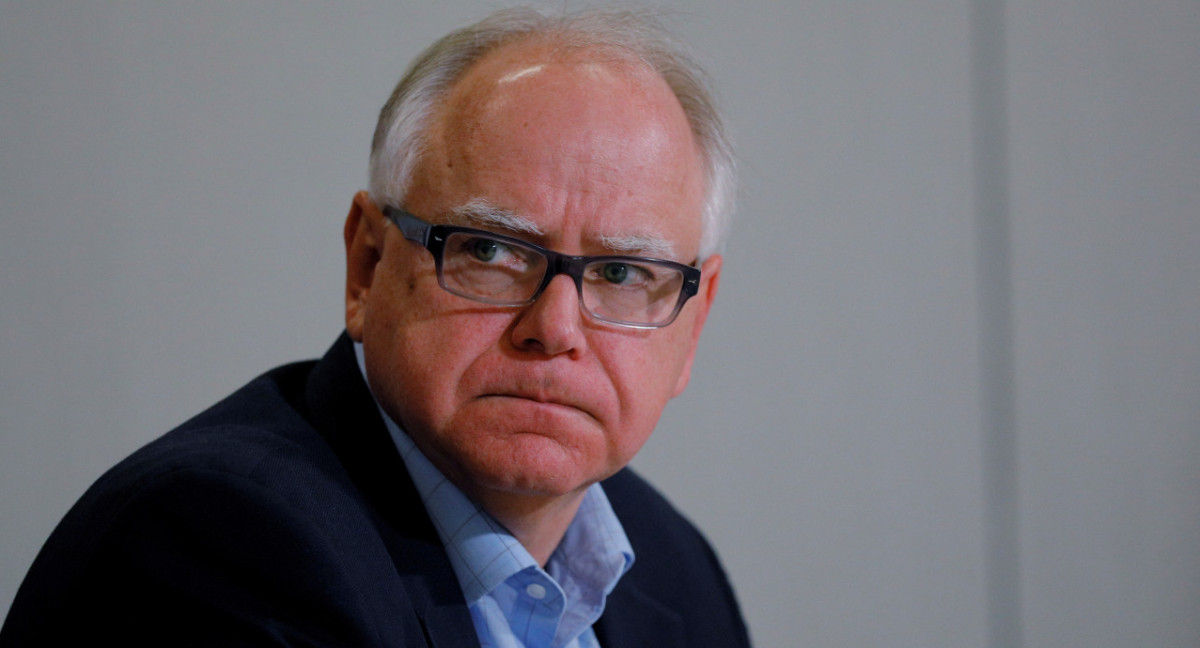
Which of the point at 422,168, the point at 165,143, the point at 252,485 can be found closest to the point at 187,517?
the point at 252,485

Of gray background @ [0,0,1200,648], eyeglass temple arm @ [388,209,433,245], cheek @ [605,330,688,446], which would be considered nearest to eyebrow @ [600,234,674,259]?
cheek @ [605,330,688,446]

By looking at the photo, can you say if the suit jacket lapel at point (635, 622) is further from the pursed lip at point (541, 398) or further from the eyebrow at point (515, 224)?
the eyebrow at point (515, 224)

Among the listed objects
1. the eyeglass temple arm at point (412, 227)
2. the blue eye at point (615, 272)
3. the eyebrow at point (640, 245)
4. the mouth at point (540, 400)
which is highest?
the eyeglass temple arm at point (412, 227)

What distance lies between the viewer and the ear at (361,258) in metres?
1.38

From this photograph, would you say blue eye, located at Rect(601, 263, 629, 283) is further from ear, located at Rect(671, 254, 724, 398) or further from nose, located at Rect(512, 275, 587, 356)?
ear, located at Rect(671, 254, 724, 398)

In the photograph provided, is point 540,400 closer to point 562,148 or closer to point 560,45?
point 562,148

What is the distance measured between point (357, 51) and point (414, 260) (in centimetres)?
108

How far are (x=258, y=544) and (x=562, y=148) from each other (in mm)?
548

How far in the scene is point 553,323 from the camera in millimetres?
1211

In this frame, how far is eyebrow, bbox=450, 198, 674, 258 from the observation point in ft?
4.05

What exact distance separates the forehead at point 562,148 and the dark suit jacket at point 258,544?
312 mm

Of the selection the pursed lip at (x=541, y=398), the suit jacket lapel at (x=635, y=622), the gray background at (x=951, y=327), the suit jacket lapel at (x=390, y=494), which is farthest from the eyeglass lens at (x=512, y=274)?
the gray background at (x=951, y=327)

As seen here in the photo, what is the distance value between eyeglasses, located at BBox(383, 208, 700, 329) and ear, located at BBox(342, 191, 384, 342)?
0.09m

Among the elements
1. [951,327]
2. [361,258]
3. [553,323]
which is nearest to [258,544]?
[553,323]
